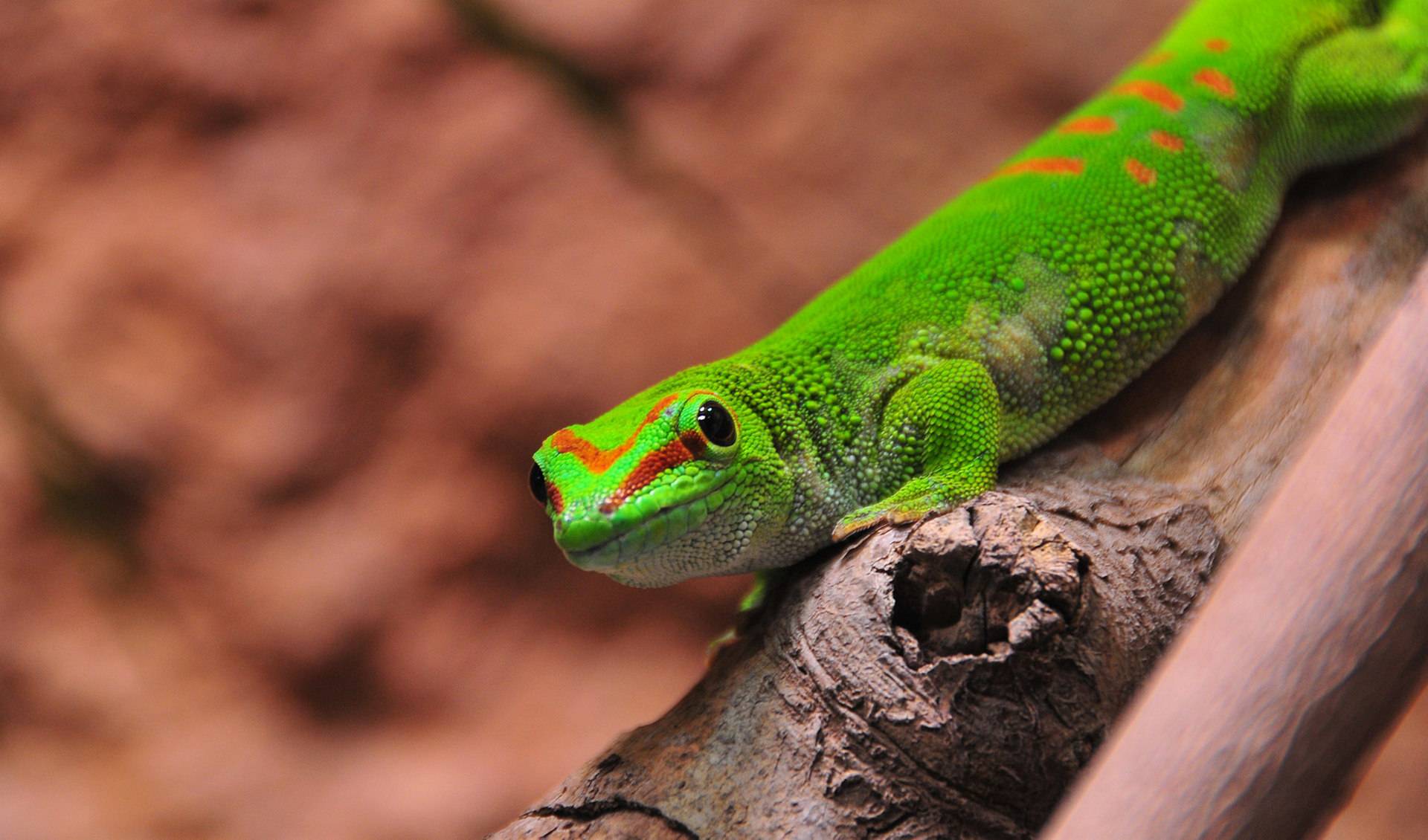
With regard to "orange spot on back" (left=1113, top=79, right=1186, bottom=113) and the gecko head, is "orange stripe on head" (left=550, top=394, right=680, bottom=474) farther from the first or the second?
"orange spot on back" (left=1113, top=79, right=1186, bottom=113)

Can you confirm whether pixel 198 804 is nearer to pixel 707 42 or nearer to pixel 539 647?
pixel 539 647

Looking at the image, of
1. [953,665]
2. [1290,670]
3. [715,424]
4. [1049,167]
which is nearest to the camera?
[1290,670]

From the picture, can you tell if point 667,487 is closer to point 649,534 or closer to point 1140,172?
point 649,534

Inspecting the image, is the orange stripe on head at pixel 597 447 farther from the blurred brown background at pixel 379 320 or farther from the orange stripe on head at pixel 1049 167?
the blurred brown background at pixel 379 320

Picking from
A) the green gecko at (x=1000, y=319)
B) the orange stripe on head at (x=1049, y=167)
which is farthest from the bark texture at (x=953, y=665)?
the orange stripe on head at (x=1049, y=167)

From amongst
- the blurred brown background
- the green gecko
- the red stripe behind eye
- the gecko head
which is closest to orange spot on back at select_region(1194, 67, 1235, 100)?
the green gecko

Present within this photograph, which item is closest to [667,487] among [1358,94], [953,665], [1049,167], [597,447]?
[597,447]
